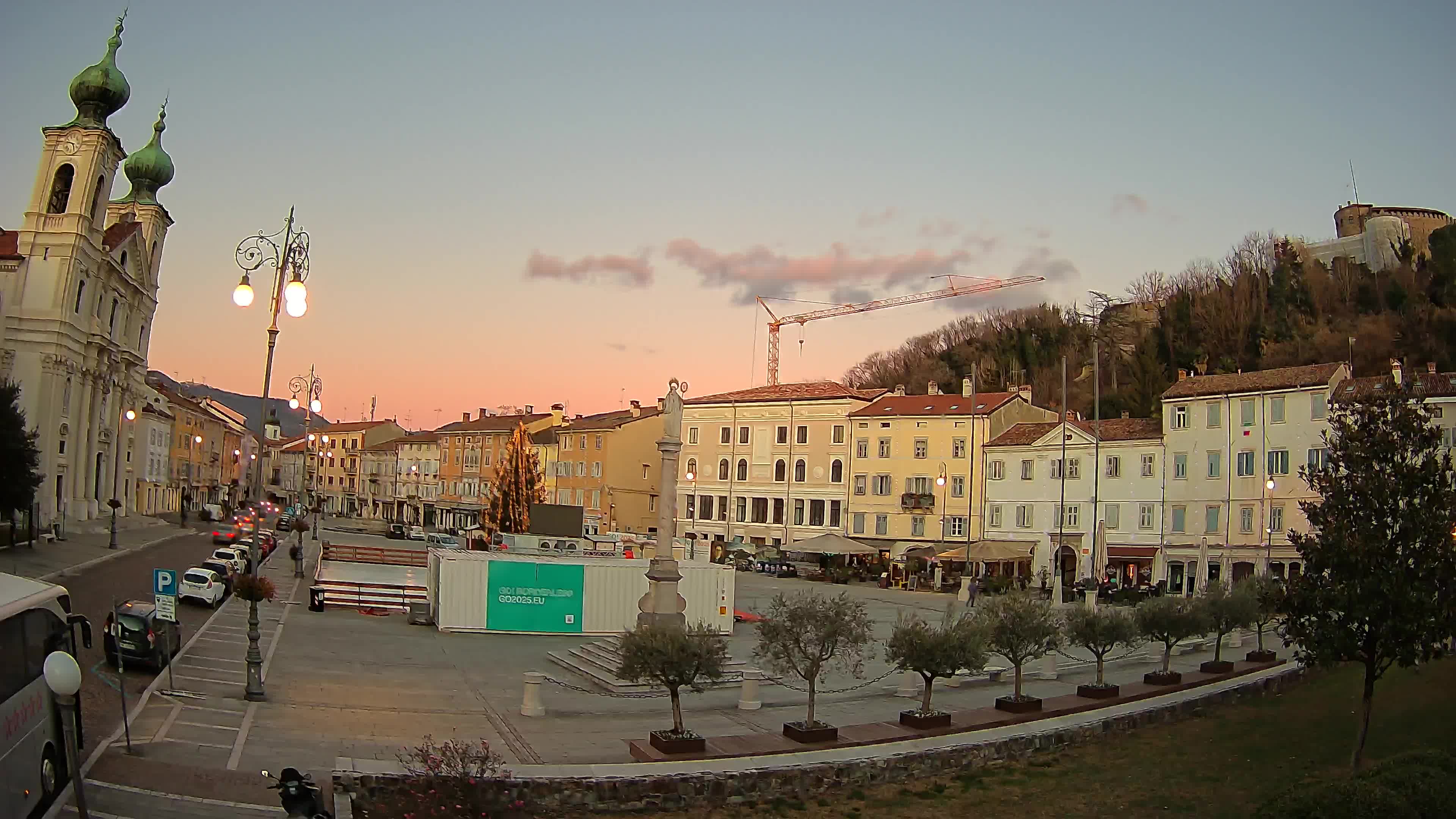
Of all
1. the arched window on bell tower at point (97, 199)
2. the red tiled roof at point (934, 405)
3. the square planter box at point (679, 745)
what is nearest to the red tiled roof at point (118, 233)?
the arched window on bell tower at point (97, 199)

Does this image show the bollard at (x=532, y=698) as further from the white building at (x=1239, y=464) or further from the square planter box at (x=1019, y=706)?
the white building at (x=1239, y=464)

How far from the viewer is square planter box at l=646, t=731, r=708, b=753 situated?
16.5 meters

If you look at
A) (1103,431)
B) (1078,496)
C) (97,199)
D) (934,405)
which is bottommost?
(1078,496)

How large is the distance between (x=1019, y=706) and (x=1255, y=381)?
132 feet

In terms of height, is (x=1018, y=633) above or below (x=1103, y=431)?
below

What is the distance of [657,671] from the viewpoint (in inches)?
668

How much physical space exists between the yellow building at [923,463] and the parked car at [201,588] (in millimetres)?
40865

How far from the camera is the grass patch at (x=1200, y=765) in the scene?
15289 millimetres

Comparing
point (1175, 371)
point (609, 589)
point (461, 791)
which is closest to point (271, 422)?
point (609, 589)

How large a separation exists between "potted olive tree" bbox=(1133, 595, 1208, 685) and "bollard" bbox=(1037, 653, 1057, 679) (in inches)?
97.3

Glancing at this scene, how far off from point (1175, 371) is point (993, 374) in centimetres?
2346

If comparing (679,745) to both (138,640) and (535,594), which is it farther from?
(535,594)

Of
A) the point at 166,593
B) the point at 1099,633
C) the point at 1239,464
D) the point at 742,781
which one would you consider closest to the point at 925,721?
the point at 742,781

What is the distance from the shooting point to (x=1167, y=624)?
2467 centimetres
